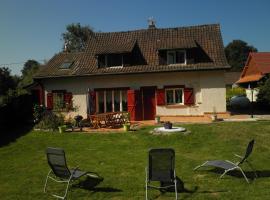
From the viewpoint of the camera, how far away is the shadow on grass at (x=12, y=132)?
1742cm

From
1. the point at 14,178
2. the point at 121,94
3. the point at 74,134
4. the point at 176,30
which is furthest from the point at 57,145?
the point at 176,30

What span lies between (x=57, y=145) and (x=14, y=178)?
5972 millimetres

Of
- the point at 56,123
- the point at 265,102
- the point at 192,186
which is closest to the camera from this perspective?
the point at 192,186

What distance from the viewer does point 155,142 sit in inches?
601

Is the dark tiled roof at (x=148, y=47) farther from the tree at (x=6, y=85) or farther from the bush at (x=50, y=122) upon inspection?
the bush at (x=50, y=122)

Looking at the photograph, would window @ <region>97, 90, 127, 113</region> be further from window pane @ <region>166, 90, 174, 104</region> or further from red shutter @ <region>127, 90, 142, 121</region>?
window pane @ <region>166, 90, 174, 104</region>

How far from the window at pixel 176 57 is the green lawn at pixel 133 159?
6.52m

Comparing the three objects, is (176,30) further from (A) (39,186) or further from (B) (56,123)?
(A) (39,186)

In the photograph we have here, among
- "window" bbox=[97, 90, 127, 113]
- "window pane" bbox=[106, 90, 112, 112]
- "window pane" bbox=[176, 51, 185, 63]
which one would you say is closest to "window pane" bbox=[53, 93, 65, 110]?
"window" bbox=[97, 90, 127, 113]

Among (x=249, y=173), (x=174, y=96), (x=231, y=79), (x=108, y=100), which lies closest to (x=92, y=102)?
(x=108, y=100)

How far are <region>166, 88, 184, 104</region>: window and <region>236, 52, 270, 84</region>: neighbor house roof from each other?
1071 cm

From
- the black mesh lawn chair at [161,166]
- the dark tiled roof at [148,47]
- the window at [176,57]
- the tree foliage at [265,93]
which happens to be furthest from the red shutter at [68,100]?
the black mesh lawn chair at [161,166]

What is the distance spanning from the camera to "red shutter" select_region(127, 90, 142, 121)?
23.2m

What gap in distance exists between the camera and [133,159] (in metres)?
11.9
